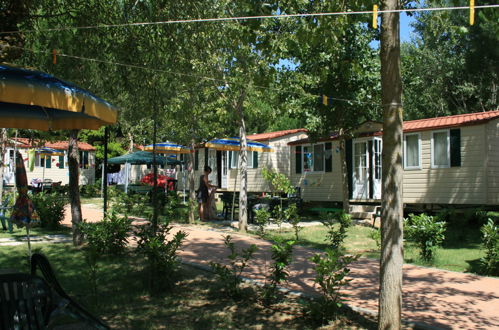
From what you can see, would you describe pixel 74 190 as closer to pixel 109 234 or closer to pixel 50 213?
pixel 109 234

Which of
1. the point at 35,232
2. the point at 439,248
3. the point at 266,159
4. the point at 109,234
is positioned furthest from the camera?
the point at 266,159

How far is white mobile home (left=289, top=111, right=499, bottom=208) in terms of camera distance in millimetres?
13102

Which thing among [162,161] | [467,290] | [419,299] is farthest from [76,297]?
[162,161]

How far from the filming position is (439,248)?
9.69 m

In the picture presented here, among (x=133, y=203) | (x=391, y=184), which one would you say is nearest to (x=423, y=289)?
(x=391, y=184)

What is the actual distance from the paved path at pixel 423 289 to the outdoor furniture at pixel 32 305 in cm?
322

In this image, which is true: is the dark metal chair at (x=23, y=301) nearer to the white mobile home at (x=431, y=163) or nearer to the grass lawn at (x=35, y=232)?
the grass lawn at (x=35, y=232)

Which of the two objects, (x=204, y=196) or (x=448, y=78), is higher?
(x=448, y=78)

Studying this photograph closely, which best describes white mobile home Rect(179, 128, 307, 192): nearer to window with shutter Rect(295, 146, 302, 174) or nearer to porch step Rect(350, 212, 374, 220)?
window with shutter Rect(295, 146, 302, 174)

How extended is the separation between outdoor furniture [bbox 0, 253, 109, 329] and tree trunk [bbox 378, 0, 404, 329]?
7.62 feet

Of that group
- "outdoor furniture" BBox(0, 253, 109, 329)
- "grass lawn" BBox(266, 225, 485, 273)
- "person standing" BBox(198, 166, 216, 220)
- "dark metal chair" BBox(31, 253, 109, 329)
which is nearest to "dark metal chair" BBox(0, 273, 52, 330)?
"outdoor furniture" BBox(0, 253, 109, 329)

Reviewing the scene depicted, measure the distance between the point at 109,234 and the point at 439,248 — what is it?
688 cm

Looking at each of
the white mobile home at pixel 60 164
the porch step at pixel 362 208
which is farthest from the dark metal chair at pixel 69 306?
the white mobile home at pixel 60 164

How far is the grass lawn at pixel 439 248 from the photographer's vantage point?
802 centimetres
